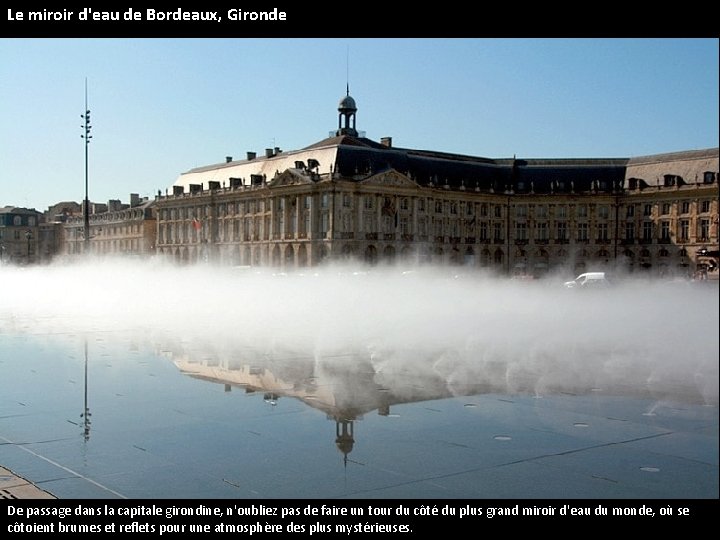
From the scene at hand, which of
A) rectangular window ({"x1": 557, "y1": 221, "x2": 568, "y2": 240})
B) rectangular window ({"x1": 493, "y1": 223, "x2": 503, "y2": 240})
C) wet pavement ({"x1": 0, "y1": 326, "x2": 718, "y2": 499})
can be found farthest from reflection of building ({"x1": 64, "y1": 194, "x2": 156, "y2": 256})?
wet pavement ({"x1": 0, "y1": 326, "x2": 718, "y2": 499})

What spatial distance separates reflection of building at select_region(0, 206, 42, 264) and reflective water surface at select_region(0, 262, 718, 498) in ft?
465

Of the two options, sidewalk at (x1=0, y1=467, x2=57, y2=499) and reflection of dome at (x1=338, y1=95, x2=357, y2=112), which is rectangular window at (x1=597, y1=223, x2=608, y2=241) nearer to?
reflection of dome at (x1=338, y1=95, x2=357, y2=112)

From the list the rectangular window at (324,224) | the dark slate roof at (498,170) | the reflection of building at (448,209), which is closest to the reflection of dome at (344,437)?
the reflection of building at (448,209)

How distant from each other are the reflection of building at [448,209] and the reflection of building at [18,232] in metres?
44.7

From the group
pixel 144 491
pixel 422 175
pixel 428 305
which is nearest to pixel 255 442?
pixel 144 491

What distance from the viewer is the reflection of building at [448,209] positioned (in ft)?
341

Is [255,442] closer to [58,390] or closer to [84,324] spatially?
[58,390]

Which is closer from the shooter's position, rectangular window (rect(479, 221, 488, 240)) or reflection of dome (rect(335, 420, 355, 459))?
reflection of dome (rect(335, 420, 355, 459))

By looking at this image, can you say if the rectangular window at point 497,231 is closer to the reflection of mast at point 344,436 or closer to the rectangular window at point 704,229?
the rectangular window at point 704,229

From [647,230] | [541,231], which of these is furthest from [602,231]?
[541,231]

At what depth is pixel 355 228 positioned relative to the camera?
103 meters

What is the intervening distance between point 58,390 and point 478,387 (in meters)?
7.32

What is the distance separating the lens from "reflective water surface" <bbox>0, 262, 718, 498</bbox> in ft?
28.2

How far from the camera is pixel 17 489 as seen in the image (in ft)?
27.3
